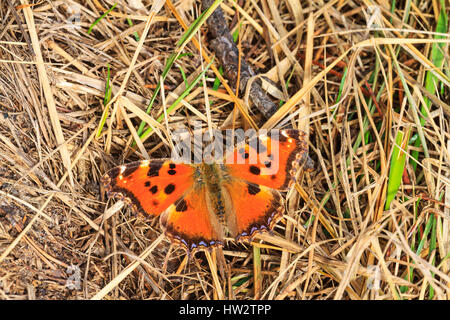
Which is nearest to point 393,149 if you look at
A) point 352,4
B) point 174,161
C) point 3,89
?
point 352,4

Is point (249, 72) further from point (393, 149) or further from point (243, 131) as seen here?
point (393, 149)

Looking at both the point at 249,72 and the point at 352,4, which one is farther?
the point at 352,4

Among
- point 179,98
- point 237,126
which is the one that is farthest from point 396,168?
point 179,98

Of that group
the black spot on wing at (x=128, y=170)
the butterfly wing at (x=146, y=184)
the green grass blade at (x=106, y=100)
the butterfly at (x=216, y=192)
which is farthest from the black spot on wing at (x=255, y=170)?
the green grass blade at (x=106, y=100)

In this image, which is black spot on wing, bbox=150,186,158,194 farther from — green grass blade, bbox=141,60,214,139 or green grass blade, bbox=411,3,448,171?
green grass blade, bbox=411,3,448,171

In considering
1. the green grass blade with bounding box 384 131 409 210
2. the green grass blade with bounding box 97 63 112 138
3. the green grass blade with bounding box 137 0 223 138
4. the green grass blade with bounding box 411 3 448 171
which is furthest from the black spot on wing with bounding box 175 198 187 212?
the green grass blade with bounding box 411 3 448 171

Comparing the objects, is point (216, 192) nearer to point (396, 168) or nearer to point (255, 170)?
point (255, 170)
